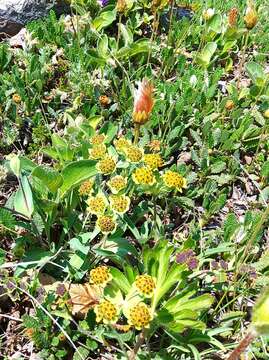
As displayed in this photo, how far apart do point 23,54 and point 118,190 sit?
5.14ft

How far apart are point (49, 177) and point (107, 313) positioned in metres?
0.65

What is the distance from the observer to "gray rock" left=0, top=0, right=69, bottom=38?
3.53 metres

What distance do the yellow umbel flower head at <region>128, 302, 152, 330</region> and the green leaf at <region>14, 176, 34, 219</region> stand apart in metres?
0.66

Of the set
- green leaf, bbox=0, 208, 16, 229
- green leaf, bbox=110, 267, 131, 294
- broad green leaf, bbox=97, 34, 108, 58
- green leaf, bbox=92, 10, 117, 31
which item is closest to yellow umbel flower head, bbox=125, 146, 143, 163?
green leaf, bbox=110, 267, 131, 294

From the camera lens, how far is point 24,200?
2088 millimetres

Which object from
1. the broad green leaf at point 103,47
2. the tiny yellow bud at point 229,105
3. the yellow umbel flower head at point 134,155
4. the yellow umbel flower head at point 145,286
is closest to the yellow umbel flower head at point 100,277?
the yellow umbel flower head at point 145,286

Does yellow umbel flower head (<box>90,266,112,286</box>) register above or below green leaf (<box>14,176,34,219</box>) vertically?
below

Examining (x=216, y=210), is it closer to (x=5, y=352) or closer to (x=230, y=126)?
(x=230, y=126)

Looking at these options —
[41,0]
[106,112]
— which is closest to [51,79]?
[106,112]

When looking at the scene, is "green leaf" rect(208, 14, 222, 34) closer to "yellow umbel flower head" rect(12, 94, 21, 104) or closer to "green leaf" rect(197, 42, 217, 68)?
"green leaf" rect(197, 42, 217, 68)

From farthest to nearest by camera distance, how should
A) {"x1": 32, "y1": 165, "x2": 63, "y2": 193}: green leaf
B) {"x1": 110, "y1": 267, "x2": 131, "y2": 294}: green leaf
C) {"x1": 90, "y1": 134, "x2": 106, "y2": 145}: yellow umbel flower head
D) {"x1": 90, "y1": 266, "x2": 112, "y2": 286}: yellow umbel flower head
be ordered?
1. {"x1": 90, "y1": 134, "x2": 106, "y2": 145}: yellow umbel flower head
2. {"x1": 32, "y1": 165, "x2": 63, "y2": 193}: green leaf
3. {"x1": 110, "y1": 267, "x2": 131, "y2": 294}: green leaf
4. {"x1": 90, "y1": 266, "x2": 112, "y2": 286}: yellow umbel flower head

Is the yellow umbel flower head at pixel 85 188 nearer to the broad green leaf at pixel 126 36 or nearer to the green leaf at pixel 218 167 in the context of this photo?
the green leaf at pixel 218 167

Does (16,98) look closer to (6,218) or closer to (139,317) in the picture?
(6,218)

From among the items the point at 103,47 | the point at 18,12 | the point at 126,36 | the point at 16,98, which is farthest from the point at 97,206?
the point at 18,12
